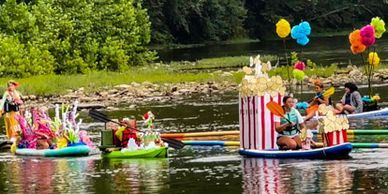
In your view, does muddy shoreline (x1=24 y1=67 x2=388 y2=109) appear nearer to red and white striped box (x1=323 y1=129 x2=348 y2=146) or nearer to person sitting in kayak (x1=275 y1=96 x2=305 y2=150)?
person sitting in kayak (x1=275 y1=96 x2=305 y2=150)

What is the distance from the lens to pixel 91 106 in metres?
40.8

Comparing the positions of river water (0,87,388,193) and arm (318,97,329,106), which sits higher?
arm (318,97,329,106)

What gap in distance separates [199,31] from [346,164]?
8723cm

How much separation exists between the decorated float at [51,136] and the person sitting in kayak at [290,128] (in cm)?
515

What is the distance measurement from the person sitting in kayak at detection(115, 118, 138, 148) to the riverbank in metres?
17.2

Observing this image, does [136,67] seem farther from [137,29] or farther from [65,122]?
[65,122]

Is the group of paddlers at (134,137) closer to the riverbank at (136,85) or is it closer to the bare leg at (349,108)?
the bare leg at (349,108)

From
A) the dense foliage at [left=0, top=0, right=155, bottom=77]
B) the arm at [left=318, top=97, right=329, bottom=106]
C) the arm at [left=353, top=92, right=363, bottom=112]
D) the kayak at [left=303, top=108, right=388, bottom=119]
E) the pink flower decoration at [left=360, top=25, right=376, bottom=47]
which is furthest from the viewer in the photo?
the dense foliage at [left=0, top=0, right=155, bottom=77]

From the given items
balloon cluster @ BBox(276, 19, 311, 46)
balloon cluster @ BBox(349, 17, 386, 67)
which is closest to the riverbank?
balloon cluster @ BBox(276, 19, 311, 46)

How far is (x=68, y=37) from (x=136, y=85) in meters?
12.0

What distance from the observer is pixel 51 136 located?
25.7 metres

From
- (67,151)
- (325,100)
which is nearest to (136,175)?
(67,151)

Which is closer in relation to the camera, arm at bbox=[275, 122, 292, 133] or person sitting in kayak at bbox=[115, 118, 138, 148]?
arm at bbox=[275, 122, 292, 133]

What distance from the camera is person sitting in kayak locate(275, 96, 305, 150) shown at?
21.6 metres
